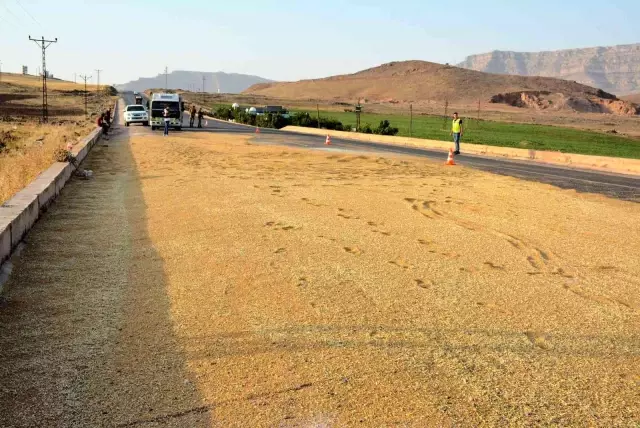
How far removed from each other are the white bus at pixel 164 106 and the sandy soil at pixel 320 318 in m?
30.4

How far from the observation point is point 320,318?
5.55 meters

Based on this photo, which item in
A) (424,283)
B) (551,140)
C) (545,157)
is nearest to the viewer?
(424,283)

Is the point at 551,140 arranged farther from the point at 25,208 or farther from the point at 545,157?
the point at 25,208

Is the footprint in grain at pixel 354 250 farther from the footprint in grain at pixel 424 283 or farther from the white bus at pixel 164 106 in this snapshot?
the white bus at pixel 164 106

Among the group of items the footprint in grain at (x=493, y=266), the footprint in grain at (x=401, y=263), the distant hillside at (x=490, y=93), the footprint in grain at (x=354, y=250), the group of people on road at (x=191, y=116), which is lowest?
the footprint in grain at (x=493, y=266)

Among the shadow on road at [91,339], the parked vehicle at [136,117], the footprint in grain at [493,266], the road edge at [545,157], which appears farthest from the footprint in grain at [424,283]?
the parked vehicle at [136,117]

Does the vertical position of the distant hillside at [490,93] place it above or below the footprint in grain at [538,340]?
above

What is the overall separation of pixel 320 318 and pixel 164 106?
123 ft

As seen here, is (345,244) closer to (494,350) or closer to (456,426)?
(494,350)

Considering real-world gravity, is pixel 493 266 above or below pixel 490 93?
below

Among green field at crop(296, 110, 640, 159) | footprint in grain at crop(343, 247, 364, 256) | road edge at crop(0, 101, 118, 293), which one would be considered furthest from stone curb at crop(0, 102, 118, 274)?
green field at crop(296, 110, 640, 159)

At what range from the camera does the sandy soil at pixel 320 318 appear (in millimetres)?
4004

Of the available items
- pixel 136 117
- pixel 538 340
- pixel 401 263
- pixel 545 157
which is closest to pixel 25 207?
pixel 401 263

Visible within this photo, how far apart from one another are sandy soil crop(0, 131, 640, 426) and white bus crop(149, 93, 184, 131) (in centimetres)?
3042
